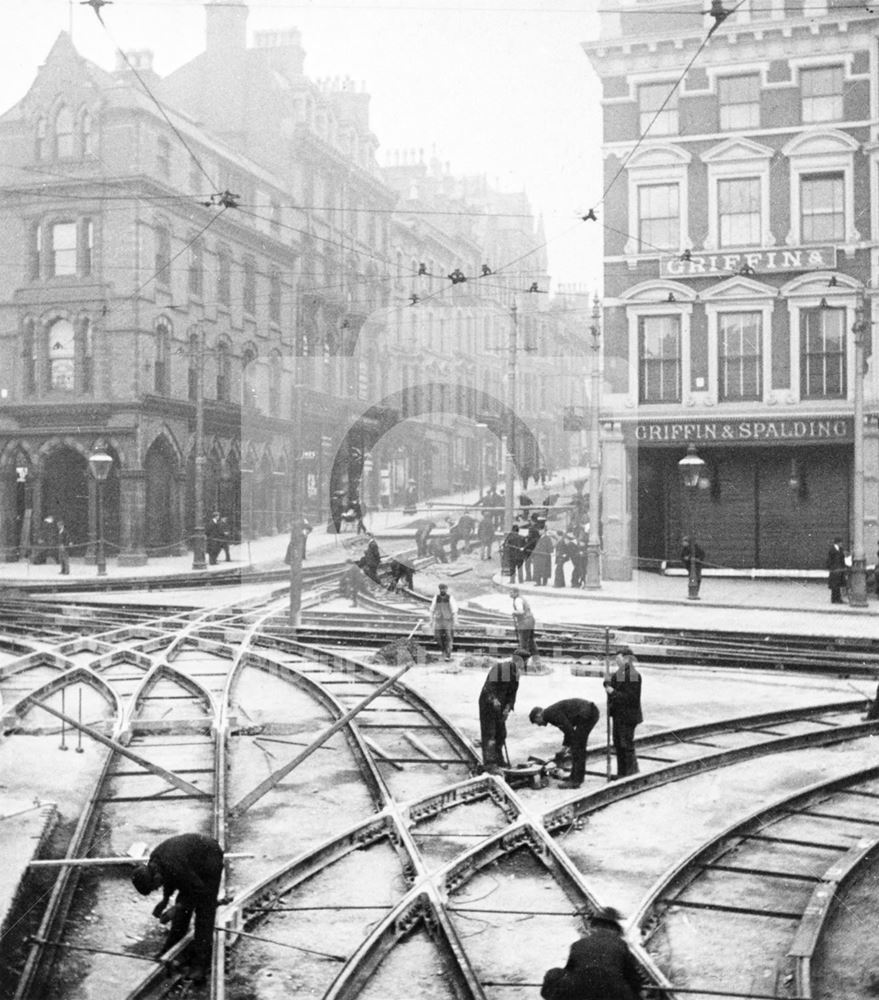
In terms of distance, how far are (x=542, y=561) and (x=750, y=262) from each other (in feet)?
30.9

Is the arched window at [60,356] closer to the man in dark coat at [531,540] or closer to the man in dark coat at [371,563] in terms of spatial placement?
the man in dark coat at [371,563]

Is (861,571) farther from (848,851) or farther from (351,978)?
(351,978)

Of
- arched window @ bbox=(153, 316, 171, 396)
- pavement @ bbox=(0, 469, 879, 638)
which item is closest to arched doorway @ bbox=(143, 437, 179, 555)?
pavement @ bbox=(0, 469, 879, 638)

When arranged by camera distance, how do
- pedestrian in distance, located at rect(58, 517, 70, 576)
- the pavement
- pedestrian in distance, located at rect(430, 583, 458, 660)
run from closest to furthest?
pedestrian in distance, located at rect(430, 583, 458, 660) < the pavement < pedestrian in distance, located at rect(58, 517, 70, 576)

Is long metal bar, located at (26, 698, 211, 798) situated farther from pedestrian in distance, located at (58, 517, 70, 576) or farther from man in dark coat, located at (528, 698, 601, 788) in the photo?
pedestrian in distance, located at (58, 517, 70, 576)

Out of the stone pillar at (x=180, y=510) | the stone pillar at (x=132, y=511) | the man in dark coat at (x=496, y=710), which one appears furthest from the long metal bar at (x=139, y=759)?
the stone pillar at (x=180, y=510)

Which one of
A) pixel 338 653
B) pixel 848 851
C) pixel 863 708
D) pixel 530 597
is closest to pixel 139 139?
pixel 530 597

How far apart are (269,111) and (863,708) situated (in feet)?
A: 128

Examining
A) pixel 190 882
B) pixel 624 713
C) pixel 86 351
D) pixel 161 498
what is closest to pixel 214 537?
pixel 161 498

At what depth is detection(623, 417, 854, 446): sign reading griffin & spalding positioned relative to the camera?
101 feet

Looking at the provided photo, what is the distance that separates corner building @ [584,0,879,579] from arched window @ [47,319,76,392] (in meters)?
18.9

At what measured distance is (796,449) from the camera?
3148 cm

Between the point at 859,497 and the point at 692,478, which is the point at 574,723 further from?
the point at 859,497

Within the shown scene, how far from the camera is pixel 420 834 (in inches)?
390
